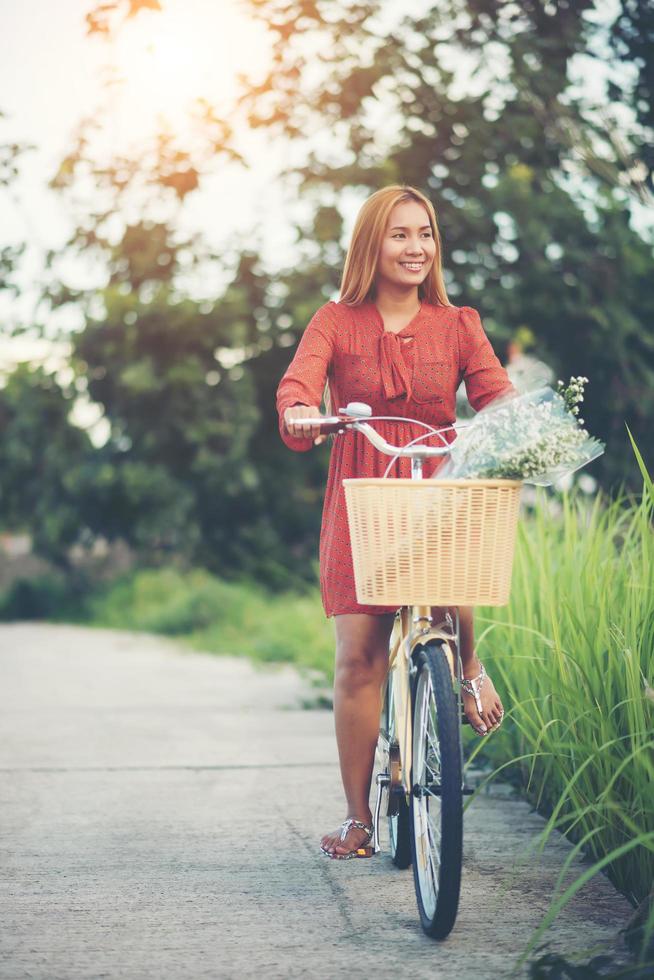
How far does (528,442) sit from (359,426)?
0.51 meters

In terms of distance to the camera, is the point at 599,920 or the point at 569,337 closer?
the point at 599,920

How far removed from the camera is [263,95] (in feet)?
30.0

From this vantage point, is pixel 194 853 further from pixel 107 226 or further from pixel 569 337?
pixel 107 226

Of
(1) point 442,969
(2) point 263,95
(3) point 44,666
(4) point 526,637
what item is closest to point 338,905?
(1) point 442,969

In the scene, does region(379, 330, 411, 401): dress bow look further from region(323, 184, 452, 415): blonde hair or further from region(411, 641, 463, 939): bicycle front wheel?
region(411, 641, 463, 939): bicycle front wheel

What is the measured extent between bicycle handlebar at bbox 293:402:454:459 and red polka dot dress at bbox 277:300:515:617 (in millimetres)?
331

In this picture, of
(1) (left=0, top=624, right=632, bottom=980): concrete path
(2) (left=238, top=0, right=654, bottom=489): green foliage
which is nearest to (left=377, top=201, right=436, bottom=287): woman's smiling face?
(1) (left=0, top=624, right=632, bottom=980): concrete path

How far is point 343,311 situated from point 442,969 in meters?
1.86

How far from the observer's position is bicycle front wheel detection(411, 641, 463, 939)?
2865 mm

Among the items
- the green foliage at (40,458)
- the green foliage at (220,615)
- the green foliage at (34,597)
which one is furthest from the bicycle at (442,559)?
the green foliage at (34,597)

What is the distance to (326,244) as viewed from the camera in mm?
12719

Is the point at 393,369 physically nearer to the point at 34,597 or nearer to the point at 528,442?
the point at 528,442

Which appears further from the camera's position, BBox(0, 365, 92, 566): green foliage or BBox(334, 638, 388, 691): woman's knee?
BBox(0, 365, 92, 566): green foliage

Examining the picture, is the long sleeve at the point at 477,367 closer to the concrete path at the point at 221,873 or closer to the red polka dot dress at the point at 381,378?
the red polka dot dress at the point at 381,378
